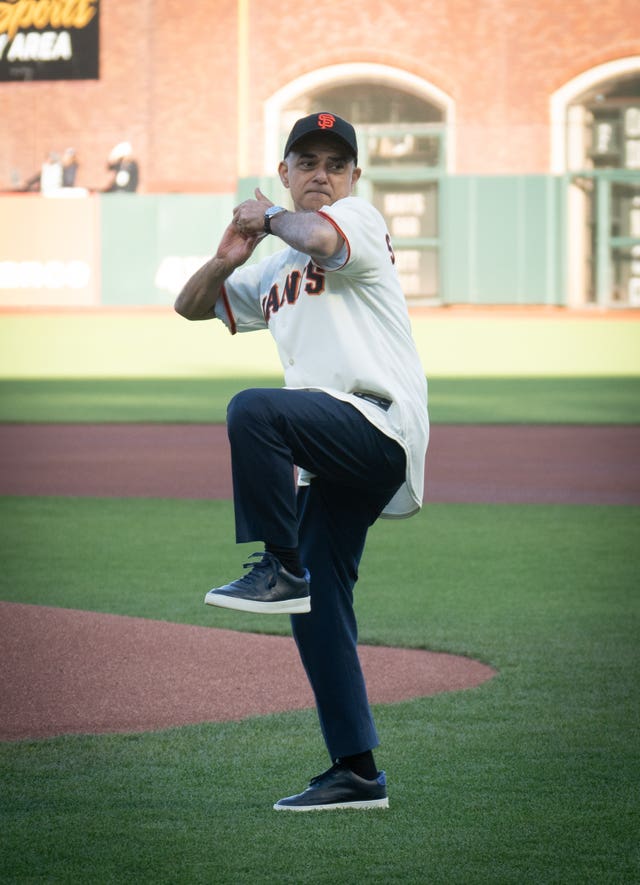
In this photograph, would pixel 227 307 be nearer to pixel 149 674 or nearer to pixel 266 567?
pixel 266 567

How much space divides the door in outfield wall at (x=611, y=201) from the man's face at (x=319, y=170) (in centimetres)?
3109

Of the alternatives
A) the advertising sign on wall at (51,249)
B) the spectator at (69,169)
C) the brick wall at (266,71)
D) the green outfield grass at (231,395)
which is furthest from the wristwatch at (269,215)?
the spectator at (69,169)

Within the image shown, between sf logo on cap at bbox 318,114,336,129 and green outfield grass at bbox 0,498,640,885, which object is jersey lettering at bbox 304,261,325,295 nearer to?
sf logo on cap at bbox 318,114,336,129

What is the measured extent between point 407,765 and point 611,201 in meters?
31.3

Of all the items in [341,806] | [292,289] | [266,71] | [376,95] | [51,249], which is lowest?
[341,806]

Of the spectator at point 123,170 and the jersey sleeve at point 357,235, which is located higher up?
the spectator at point 123,170

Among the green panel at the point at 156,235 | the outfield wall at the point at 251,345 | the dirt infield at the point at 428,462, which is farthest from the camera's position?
the green panel at the point at 156,235

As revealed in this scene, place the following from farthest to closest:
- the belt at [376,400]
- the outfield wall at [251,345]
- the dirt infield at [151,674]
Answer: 1. the outfield wall at [251,345]
2. the dirt infield at [151,674]
3. the belt at [376,400]

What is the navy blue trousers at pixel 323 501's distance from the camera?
343 centimetres

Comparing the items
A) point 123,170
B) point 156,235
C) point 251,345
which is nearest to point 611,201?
point 156,235

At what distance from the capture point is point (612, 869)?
344 cm

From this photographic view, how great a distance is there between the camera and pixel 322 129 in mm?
3637

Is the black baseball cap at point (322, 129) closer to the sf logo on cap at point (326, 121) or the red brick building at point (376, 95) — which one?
the sf logo on cap at point (326, 121)

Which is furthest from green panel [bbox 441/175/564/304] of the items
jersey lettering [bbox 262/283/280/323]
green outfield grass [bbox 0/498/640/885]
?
jersey lettering [bbox 262/283/280/323]
